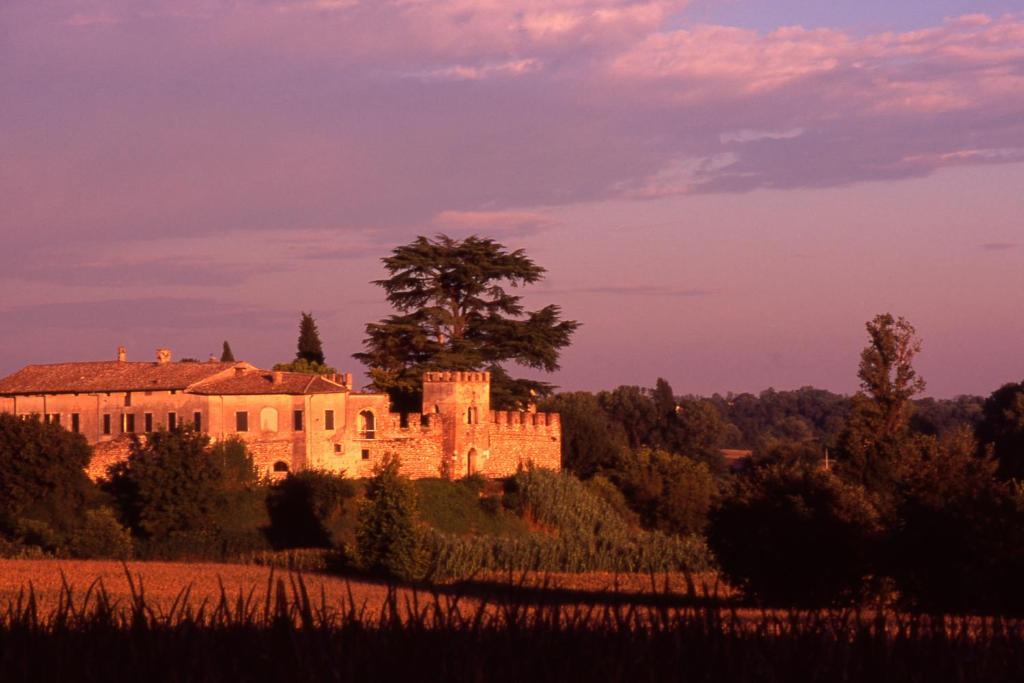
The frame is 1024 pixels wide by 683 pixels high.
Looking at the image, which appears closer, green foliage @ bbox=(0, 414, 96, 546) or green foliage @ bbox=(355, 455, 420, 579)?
green foliage @ bbox=(355, 455, 420, 579)

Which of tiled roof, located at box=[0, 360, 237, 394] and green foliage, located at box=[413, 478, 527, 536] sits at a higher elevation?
tiled roof, located at box=[0, 360, 237, 394]

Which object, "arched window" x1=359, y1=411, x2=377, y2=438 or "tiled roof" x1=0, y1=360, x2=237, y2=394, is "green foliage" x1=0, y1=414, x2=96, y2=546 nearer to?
"tiled roof" x1=0, y1=360, x2=237, y2=394

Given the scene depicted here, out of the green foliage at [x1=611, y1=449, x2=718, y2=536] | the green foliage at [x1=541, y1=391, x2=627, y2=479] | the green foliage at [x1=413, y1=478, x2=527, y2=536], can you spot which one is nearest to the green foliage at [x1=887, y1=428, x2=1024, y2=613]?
the green foliage at [x1=413, y1=478, x2=527, y2=536]

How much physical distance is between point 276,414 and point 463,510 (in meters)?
7.35

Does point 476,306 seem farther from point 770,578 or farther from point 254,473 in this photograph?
point 770,578

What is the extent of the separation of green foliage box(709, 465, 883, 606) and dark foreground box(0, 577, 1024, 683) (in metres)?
29.4

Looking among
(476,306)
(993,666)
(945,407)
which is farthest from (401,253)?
(945,407)

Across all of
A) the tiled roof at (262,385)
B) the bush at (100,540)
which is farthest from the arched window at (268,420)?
the bush at (100,540)

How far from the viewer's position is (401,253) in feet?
197

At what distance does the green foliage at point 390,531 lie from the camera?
147 ft

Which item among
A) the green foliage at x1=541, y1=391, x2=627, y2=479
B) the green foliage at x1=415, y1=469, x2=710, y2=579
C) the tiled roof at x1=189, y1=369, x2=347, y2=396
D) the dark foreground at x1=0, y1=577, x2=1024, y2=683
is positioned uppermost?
the tiled roof at x1=189, y1=369, x2=347, y2=396

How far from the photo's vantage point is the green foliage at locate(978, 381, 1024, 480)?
6875 cm

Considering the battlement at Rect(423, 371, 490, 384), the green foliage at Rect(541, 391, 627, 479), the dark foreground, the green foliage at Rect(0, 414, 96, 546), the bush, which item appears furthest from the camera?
the green foliage at Rect(541, 391, 627, 479)

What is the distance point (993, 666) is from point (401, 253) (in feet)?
184
